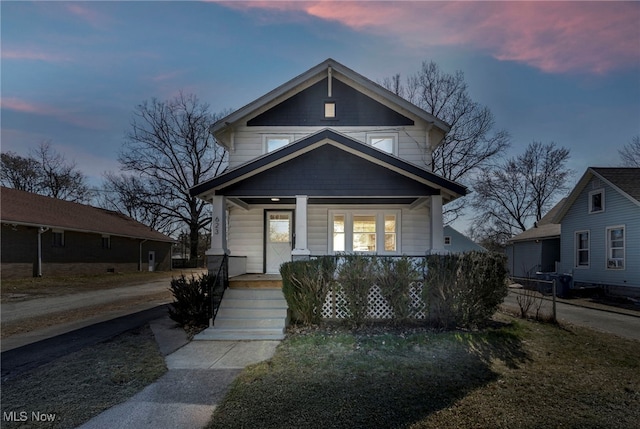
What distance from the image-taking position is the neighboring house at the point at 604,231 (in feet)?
47.1

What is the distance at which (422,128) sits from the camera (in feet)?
39.9

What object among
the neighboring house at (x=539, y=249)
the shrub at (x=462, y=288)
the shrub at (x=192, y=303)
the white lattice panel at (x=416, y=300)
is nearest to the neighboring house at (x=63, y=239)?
the shrub at (x=192, y=303)

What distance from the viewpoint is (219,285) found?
8.79 metres

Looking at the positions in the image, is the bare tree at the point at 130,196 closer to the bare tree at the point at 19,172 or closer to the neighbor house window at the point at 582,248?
the bare tree at the point at 19,172

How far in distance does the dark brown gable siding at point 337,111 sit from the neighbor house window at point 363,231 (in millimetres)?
3208

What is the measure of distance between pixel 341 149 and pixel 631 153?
33230 mm

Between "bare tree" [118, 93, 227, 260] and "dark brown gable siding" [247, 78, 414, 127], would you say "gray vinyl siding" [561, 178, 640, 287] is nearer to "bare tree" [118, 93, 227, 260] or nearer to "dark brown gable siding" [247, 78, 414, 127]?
"dark brown gable siding" [247, 78, 414, 127]

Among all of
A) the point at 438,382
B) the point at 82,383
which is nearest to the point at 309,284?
the point at 438,382

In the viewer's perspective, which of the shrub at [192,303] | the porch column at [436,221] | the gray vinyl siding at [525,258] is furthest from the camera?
the gray vinyl siding at [525,258]

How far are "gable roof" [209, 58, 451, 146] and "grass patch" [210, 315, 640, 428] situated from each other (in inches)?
294

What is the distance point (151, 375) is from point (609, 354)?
26.0 feet

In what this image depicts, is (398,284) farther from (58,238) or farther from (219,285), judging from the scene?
(58,238)

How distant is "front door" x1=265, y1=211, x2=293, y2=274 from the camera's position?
38.8 ft

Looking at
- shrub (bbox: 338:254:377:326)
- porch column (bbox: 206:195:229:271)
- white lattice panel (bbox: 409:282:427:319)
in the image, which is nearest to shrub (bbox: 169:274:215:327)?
porch column (bbox: 206:195:229:271)
